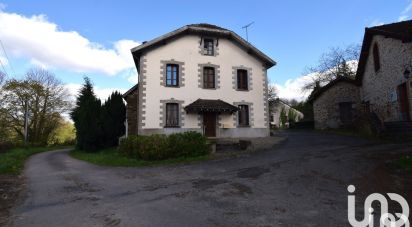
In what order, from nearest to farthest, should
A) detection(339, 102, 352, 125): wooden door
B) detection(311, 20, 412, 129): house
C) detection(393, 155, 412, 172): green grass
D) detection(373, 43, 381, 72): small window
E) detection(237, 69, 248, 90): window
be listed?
detection(393, 155, 412, 172): green grass → detection(311, 20, 412, 129): house → detection(373, 43, 381, 72): small window → detection(237, 69, 248, 90): window → detection(339, 102, 352, 125): wooden door

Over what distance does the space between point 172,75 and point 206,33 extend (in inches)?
150

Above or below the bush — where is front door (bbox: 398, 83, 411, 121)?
above

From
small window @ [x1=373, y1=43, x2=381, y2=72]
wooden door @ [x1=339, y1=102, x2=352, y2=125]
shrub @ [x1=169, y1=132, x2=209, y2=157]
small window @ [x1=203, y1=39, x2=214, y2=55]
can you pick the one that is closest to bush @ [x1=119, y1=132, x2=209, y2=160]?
shrub @ [x1=169, y1=132, x2=209, y2=157]

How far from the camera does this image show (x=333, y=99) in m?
25.6

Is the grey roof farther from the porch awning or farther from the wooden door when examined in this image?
the wooden door

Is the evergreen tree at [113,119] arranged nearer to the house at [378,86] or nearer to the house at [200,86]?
the house at [200,86]

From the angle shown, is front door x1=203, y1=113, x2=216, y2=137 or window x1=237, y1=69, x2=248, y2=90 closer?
front door x1=203, y1=113, x2=216, y2=137

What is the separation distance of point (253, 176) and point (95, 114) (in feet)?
60.4

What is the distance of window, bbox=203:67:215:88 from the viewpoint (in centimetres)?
2027

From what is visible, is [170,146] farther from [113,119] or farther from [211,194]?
[113,119]

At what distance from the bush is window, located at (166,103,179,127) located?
4581mm

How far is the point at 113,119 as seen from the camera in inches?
963

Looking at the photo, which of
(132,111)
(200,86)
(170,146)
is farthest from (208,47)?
(170,146)

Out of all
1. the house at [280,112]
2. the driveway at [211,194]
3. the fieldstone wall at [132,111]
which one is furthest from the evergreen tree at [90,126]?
the house at [280,112]
